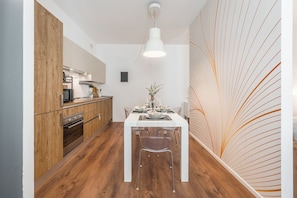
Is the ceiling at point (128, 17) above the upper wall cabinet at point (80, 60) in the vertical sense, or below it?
above

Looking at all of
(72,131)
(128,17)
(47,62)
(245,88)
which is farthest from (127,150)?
(128,17)

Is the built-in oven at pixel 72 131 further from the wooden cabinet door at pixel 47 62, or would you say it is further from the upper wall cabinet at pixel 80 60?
the upper wall cabinet at pixel 80 60

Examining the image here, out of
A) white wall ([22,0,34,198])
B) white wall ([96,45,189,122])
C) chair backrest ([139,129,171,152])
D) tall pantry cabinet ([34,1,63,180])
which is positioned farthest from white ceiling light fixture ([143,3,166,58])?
white wall ([96,45,189,122])

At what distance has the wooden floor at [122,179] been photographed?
1.75m

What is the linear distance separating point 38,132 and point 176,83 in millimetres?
4536

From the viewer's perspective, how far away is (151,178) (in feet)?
6.70

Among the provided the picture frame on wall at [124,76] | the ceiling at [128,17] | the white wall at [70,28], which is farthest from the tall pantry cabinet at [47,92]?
the picture frame on wall at [124,76]

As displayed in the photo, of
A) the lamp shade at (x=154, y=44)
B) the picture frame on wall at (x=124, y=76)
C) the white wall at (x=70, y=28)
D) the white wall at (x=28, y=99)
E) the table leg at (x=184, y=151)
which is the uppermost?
the white wall at (x=70, y=28)

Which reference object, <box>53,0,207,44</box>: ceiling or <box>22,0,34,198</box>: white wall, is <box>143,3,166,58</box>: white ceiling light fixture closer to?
<box>53,0,207,44</box>: ceiling

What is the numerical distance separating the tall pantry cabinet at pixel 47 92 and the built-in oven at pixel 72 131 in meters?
0.12

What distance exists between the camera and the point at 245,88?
1872mm

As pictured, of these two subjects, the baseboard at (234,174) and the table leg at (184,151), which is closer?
the baseboard at (234,174)

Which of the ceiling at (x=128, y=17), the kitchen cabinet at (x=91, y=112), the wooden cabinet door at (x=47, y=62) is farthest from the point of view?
the ceiling at (x=128, y=17)

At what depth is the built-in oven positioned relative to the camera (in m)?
2.34
